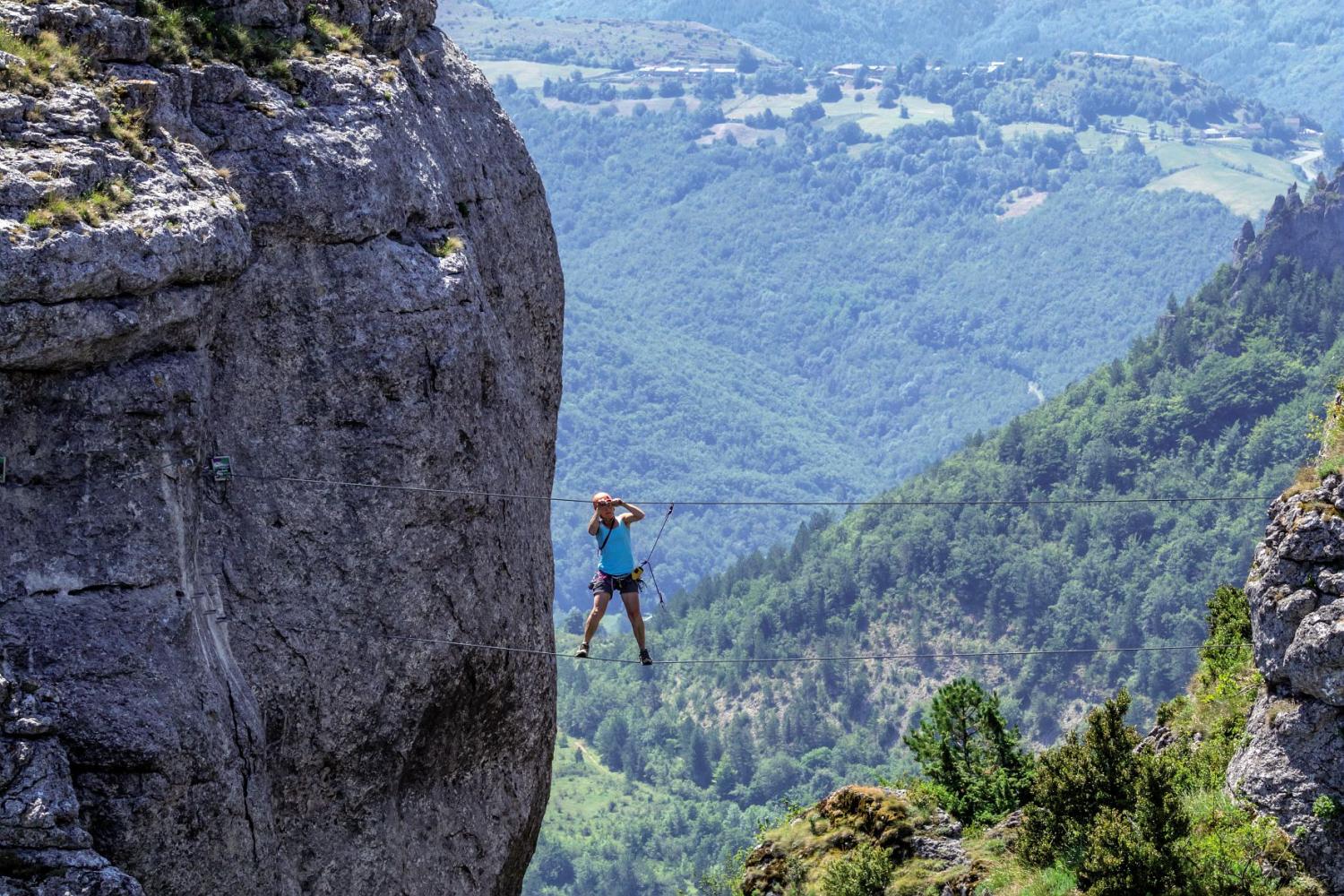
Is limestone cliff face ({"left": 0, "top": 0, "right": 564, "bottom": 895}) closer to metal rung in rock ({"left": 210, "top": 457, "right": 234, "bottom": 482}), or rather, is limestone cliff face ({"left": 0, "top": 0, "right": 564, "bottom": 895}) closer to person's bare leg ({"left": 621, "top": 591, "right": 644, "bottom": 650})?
metal rung in rock ({"left": 210, "top": 457, "right": 234, "bottom": 482})

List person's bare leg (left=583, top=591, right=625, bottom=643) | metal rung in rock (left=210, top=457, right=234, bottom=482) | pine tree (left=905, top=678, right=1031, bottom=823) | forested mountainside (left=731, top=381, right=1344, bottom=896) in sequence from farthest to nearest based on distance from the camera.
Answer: pine tree (left=905, top=678, right=1031, bottom=823), person's bare leg (left=583, top=591, right=625, bottom=643), forested mountainside (left=731, top=381, right=1344, bottom=896), metal rung in rock (left=210, top=457, right=234, bottom=482)

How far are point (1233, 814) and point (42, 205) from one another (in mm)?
14929

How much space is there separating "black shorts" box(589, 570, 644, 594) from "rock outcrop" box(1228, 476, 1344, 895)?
7.44m

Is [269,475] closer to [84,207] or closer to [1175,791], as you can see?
[84,207]

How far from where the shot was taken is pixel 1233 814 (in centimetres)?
2392

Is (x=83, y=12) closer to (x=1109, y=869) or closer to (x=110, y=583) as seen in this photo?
(x=110, y=583)

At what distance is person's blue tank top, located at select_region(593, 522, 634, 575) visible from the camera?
24.9 metres

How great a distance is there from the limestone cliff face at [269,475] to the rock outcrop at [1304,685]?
853 centimetres

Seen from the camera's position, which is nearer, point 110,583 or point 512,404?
point 110,583

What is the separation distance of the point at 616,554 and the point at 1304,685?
323 inches

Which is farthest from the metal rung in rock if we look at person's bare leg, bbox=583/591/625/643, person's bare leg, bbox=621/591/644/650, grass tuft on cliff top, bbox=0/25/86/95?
person's bare leg, bbox=621/591/644/650

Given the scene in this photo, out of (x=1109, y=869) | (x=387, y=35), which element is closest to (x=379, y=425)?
(x=387, y=35)

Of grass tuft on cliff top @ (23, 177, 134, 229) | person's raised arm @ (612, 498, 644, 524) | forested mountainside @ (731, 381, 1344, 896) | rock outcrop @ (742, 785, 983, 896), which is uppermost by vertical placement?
grass tuft on cliff top @ (23, 177, 134, 229)

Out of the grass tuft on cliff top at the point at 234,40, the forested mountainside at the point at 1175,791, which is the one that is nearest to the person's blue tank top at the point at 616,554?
the forested mountainside at the point at 1175,791
